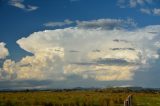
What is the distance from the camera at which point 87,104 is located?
48156mm

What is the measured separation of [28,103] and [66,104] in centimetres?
467

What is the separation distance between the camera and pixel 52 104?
4725 cm

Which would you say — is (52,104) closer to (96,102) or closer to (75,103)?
(75,103)

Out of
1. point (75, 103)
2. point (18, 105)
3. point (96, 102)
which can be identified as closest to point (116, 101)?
point (96, 102)

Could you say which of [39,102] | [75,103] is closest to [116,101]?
[75,103]

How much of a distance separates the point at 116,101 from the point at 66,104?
9.23 m

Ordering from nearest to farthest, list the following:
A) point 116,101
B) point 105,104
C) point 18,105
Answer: point 18,105
point 105,104
point 116,101

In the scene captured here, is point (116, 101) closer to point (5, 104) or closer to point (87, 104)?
point (87, 104)

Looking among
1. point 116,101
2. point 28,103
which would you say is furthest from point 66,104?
point 116,101

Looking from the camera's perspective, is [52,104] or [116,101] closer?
[52,104]

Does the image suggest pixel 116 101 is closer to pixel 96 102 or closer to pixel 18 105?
pixel 96 102

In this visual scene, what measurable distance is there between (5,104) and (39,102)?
4.56 metres

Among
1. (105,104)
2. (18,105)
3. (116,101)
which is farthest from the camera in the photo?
(116,101)

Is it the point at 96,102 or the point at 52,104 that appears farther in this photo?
the point at 96,102
